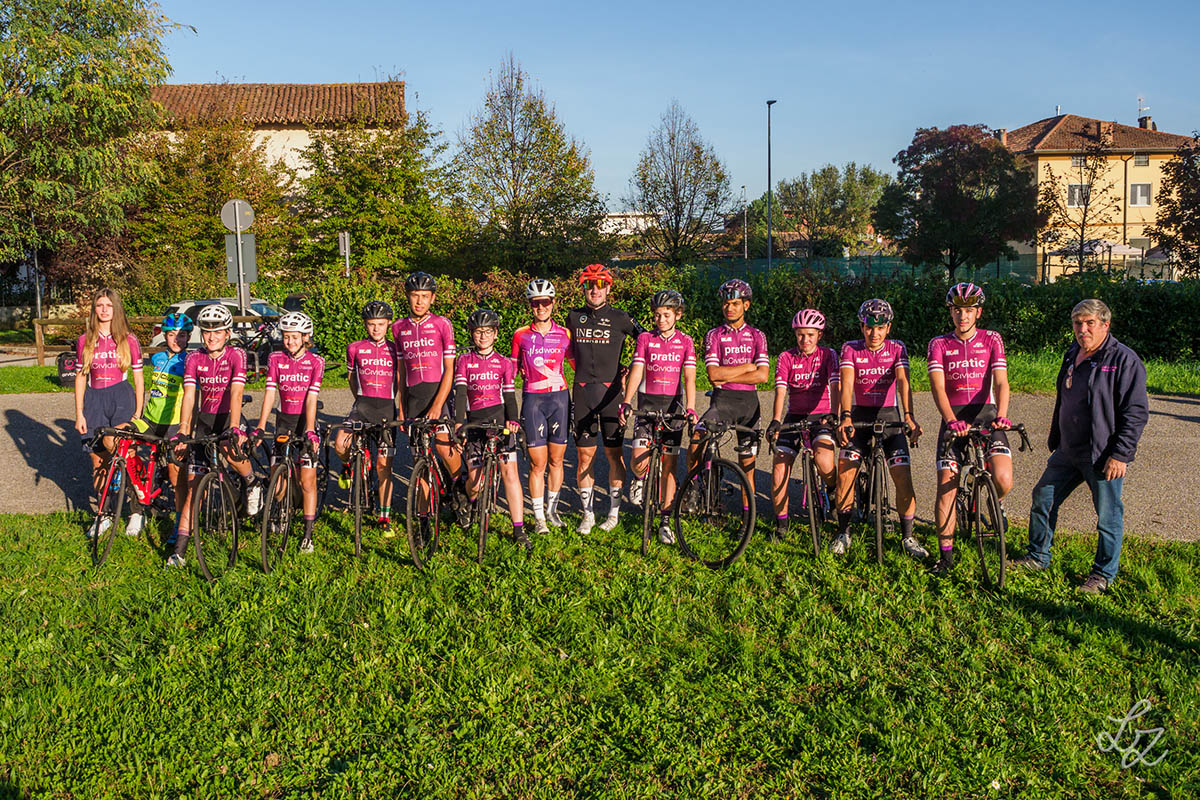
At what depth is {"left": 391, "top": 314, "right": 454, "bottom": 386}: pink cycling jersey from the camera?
7406 millimetres

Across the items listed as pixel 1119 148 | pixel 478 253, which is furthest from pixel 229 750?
pixel 1119 148

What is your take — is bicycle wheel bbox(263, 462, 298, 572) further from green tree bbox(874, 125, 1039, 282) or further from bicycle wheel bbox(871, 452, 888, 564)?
green tree bbox(874, 125, 1039, 282)

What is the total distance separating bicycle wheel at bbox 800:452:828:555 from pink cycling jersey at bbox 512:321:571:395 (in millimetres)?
2091

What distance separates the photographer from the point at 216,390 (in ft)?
22.8

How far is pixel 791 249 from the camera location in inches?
2985

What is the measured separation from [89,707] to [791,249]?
2964 inches

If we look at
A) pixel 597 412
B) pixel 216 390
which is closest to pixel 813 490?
pixel 597 412

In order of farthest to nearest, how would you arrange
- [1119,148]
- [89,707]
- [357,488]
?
[1119,148] < [357,488] < [89,707]

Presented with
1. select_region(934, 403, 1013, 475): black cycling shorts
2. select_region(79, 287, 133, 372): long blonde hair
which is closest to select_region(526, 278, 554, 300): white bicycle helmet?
select_region(934, 403, 1013, 475): black cycling shorts

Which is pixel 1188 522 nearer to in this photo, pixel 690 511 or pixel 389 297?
pixel 690 511

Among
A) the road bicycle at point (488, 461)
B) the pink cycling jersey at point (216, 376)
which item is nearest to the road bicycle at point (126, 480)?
the pink cycling jersey at point (216, 376)

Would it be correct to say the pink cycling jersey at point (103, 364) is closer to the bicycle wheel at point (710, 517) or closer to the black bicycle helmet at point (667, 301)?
the black bicycle helmet at point (667, 301)

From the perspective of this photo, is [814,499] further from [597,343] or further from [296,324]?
[296,324]
